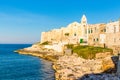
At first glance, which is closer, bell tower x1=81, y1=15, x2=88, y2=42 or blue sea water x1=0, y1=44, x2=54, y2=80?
blue sea water x1=0, y1=44, x2=54, y2=80

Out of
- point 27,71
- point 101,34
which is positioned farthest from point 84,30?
point 27,71

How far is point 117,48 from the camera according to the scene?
55.7 m

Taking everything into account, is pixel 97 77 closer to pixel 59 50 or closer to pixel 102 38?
pixel 102 38

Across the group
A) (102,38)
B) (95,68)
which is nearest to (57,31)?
(102,38)

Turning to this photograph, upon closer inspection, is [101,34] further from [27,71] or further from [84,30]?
[27,71]

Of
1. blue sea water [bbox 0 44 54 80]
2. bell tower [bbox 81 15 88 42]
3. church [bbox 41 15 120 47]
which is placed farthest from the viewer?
bell tower [bbox 81 15 88 42]

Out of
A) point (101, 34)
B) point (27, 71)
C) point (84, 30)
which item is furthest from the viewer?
point (84, 30)

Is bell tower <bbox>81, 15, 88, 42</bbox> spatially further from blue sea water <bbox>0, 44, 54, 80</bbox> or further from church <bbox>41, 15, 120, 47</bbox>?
blue sea water <bbox>0, 44, 54, 80</bbox>

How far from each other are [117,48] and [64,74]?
20.2 metres

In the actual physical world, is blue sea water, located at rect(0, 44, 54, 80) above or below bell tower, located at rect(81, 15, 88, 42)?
below

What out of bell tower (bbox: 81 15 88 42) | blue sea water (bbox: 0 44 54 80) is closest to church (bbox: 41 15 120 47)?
bell tower (bbox: 81 15 88 42)

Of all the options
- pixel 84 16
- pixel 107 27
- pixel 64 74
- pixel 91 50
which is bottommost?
pixel 64 74

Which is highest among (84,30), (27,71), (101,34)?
(84,30)

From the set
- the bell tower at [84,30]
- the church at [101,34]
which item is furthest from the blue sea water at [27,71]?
the bell tower at [84,30]
